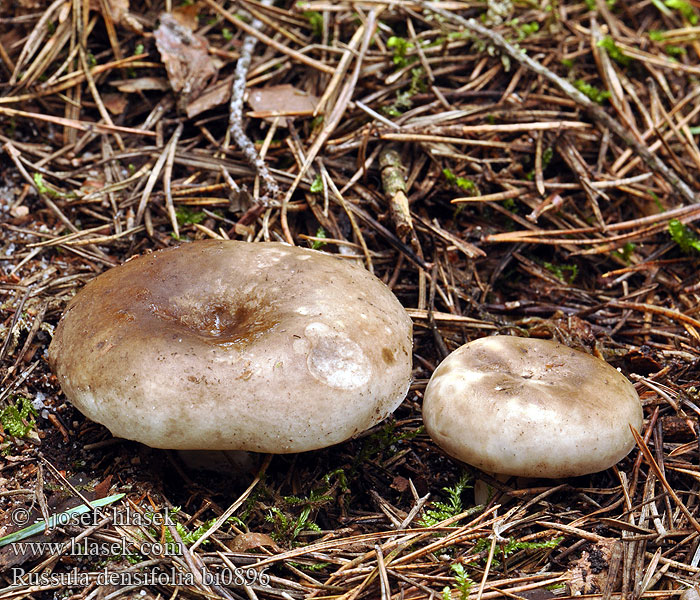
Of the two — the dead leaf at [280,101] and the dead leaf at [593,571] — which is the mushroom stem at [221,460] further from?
the dead leaf at [280,101]

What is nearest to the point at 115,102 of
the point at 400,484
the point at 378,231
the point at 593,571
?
the point at 378,231

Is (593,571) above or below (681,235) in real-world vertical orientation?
below

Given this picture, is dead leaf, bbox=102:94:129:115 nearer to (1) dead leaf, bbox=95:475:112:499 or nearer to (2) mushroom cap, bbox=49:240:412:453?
(2) mushroom cap, bbox=49:240:412:453

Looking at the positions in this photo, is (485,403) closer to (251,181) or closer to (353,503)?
(353,503)

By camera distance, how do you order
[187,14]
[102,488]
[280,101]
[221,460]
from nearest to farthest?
1. [102,488]
2. [221,460]
3. [280,101]
4. [187,14]

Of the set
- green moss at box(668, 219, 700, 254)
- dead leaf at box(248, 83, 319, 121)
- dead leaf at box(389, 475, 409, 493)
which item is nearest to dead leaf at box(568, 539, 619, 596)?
dead leaf at box(389, 475, 409, 493)

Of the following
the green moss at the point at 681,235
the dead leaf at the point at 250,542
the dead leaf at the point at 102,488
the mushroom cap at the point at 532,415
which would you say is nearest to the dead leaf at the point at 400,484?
the mushroom cap at the point at 532,415

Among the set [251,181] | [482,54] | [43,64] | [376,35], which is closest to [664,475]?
[251,181]

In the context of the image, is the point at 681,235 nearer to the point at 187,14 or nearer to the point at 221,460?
the point at 221,460
